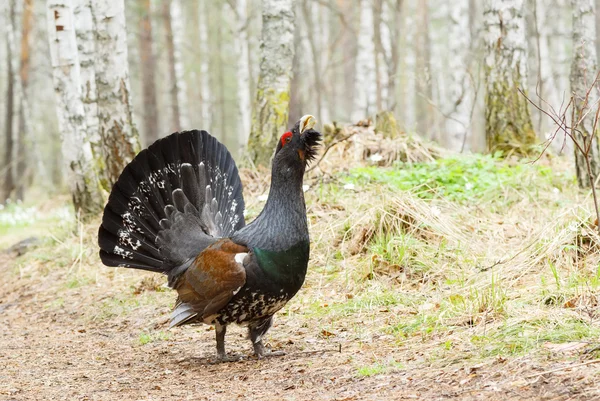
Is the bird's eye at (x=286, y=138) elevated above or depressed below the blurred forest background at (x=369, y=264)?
above

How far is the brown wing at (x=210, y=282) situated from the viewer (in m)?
4.63

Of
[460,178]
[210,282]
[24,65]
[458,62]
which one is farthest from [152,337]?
[24,65]

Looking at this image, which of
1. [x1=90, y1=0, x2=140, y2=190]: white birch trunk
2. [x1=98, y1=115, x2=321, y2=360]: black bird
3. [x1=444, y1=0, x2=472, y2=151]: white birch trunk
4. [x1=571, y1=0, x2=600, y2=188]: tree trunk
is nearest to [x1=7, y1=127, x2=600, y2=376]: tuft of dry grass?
[x1=571, y1=0, x2=600, y2=188]: tree trunk

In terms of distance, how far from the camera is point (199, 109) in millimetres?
38500

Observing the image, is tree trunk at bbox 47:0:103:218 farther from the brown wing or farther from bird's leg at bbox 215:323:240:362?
bird's leg at bbox 215:323:240:362

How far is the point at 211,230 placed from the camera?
575 cm

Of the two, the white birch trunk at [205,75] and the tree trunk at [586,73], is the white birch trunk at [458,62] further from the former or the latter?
the white birch trunk at [205,75]

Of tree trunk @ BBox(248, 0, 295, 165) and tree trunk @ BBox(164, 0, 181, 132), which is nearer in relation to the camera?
tree trunk @ BBox(248, 0, 295, 165)

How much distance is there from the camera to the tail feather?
5.52 m

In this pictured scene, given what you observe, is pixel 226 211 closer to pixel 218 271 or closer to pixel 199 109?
pixel 218 271

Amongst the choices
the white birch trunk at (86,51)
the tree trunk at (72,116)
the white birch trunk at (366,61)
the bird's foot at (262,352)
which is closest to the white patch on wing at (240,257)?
the bird's foot at (262,352)

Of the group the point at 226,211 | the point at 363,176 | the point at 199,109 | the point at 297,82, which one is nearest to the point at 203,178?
the point at 226,211

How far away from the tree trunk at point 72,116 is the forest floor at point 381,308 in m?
0.47

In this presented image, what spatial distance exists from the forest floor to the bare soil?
15mm
